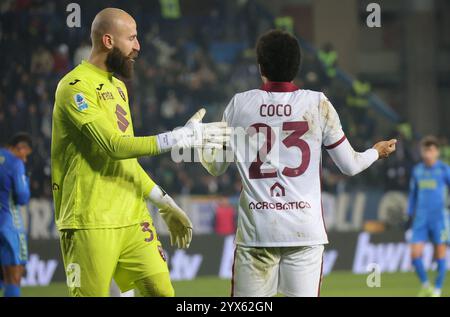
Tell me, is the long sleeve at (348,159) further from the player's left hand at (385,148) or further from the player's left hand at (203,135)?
the player's left hand at (203,135)

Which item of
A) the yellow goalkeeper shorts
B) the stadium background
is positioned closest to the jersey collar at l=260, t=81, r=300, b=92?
the yellow goalkeeper shorts

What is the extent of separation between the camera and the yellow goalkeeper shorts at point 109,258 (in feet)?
16.6

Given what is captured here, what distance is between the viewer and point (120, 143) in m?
4.94

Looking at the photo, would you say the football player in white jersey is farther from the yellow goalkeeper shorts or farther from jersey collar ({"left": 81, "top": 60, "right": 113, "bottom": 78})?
jersey collar ({"left": 81, "top": 60, "right": 113, "bottom": 78})

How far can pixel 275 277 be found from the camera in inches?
193

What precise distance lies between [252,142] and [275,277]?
0.73 meters

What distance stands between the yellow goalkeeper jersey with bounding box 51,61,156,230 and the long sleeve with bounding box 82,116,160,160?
5 centimetres

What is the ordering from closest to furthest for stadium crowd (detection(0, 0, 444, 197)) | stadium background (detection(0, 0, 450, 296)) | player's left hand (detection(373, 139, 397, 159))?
player's left hand (detection(373, 139, 397, 159)) → stadium background (detection(0, 0, 450, 296)) → stadium crowd (detection(0, 0, 444, 197))

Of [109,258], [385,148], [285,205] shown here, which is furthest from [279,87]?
[109,258]

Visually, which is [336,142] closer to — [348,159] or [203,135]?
[348,159]

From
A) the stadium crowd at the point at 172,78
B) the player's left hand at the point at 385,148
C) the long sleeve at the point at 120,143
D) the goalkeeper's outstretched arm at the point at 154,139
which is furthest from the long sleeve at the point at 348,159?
the stadium crowd at the point at 172,78

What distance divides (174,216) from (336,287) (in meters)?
7.88

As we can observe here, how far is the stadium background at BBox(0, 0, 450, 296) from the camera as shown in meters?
14.5
